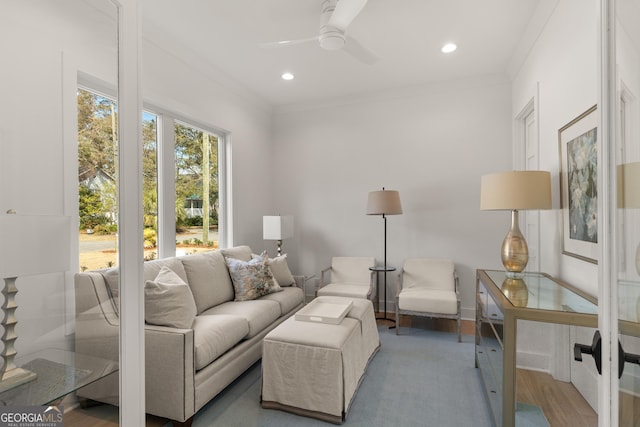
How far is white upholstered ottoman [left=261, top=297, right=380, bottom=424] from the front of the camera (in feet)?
6.11

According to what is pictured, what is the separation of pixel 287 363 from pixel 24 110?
1.76 m

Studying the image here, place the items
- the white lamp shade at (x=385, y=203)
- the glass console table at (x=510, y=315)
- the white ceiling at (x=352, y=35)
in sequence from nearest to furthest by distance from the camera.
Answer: the glass console table at (x=510, y=315)
the white ceiling at (x=352, y=35)
the white lamp shade at (x=385, y=203)

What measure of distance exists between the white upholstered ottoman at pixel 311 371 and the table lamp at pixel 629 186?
5.06 ft

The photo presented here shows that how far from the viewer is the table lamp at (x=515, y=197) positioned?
2080mm

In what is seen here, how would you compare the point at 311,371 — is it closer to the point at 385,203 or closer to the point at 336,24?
the point at 385,203

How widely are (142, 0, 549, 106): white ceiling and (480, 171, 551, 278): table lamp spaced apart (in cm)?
138

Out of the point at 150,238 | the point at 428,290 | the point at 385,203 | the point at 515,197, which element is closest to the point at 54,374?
the point at 150,238

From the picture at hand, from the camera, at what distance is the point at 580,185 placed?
6.29 ft

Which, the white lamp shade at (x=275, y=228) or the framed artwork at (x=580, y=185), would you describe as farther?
the white lamp shade at (x=275, y=228)

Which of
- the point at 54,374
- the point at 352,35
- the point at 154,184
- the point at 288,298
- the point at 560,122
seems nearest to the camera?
the point at 54,374

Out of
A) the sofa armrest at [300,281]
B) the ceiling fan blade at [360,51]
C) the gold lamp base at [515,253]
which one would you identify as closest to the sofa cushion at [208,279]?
the sofa armrest at [300,281]

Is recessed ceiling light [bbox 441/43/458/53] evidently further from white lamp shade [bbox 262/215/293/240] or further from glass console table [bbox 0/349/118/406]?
glass console table [bbox 0/349/118/406]

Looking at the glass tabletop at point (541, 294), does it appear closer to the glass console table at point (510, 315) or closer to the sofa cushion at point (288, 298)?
the glass console table at point (510, 315)

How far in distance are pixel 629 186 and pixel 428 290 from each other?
2.97m
